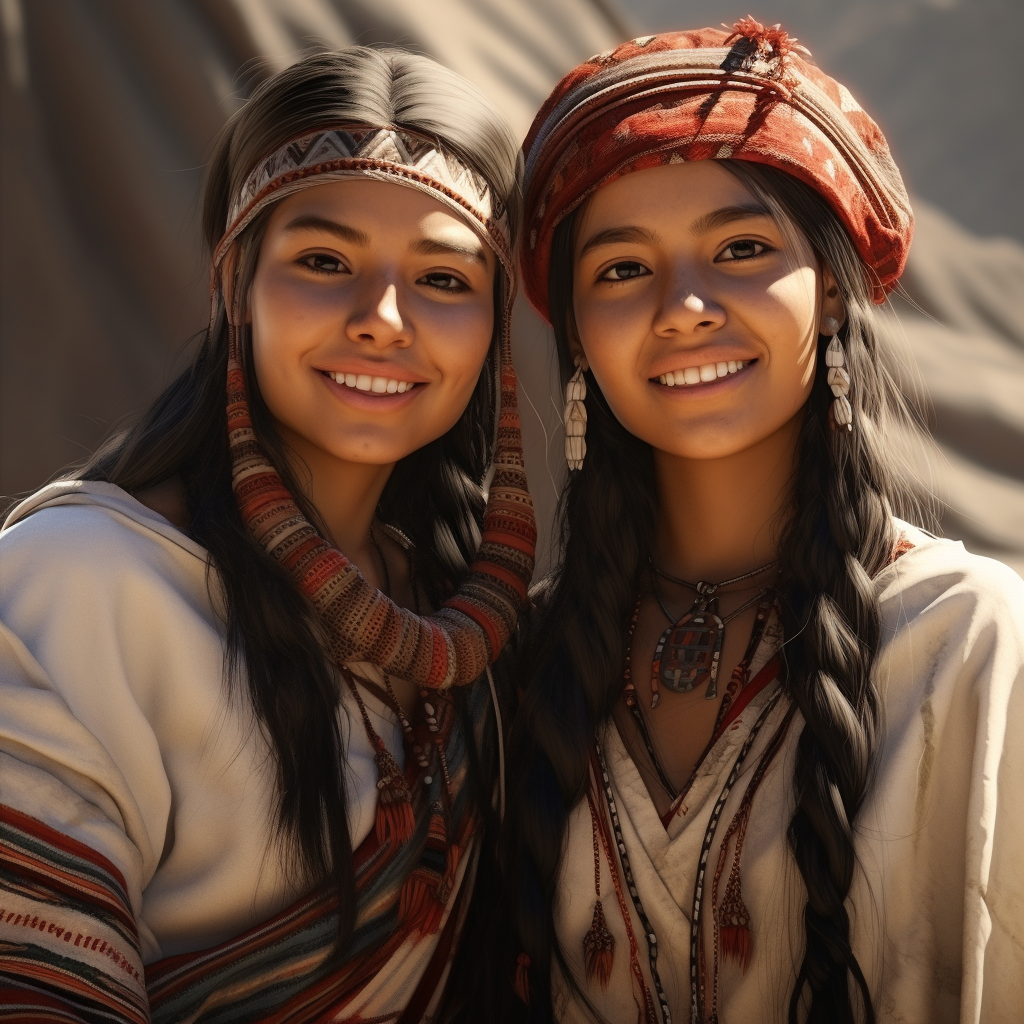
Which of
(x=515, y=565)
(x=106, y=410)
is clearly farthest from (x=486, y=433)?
(x=106, y=410)

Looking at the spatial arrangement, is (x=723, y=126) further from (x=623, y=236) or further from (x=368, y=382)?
(x=368, y=382)

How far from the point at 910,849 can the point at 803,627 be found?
363mm

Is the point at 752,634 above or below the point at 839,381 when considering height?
below

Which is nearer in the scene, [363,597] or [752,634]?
[363,597]

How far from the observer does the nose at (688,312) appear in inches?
77.7

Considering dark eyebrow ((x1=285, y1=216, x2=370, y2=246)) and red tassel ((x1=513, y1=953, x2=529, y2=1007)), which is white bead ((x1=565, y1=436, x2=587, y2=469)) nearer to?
dark eyebrow ((x1=285, y1=216, x2=370, y2=246))

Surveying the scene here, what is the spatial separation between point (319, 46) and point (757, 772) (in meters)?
2.39

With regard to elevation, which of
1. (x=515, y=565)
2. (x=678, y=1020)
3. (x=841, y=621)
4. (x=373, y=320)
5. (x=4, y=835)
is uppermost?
(x=373, y=320)

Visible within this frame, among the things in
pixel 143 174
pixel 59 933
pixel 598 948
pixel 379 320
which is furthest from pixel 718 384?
pixel 143 174

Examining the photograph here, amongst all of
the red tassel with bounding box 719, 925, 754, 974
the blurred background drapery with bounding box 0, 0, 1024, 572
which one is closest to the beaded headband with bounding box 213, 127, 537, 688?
the red tassel with bounding box 719, 925, 754, 974

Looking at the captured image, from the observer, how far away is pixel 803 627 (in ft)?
6.56

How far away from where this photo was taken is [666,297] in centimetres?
202

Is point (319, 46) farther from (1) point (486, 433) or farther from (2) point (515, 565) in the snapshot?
(2) point (515, 565)

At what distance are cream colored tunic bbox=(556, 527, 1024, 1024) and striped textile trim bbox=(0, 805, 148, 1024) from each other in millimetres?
710
